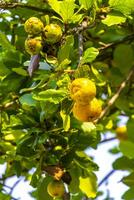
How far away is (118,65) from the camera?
→ 3.12m

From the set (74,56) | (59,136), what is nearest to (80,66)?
(74,56)

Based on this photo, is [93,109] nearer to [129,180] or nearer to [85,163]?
[85,163]

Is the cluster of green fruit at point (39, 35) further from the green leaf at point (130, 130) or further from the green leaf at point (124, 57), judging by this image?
the green leaf at point (124, 57)

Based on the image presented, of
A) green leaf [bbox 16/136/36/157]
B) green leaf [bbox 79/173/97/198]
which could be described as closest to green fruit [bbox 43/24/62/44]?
green leaf [bbox 16/136/36/157]

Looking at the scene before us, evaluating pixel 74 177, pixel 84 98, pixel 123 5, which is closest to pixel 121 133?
pixel 74 177

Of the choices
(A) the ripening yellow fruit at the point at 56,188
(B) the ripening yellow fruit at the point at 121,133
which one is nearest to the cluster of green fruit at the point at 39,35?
(A) the ripening yellow fruit at the point at 56,188

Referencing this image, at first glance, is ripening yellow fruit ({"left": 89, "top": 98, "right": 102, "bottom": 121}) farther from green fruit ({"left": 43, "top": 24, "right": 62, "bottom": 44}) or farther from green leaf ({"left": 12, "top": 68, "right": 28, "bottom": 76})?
green leaf ({"left": 12, "top": 68, "right": 28, "bottom": 76})

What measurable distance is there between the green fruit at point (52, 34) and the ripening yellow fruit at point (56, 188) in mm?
604

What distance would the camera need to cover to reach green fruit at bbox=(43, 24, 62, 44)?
1.69 metres

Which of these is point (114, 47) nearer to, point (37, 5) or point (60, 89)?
point (37, 5)

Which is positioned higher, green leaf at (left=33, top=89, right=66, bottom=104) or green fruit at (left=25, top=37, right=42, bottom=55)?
green fruit at (left=25, top=37, right=42, bottom=55)

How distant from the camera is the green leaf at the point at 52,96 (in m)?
1.63

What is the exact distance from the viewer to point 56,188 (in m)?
2.04

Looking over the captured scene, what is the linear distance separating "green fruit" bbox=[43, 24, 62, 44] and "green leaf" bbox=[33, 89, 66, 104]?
175 millimetres
